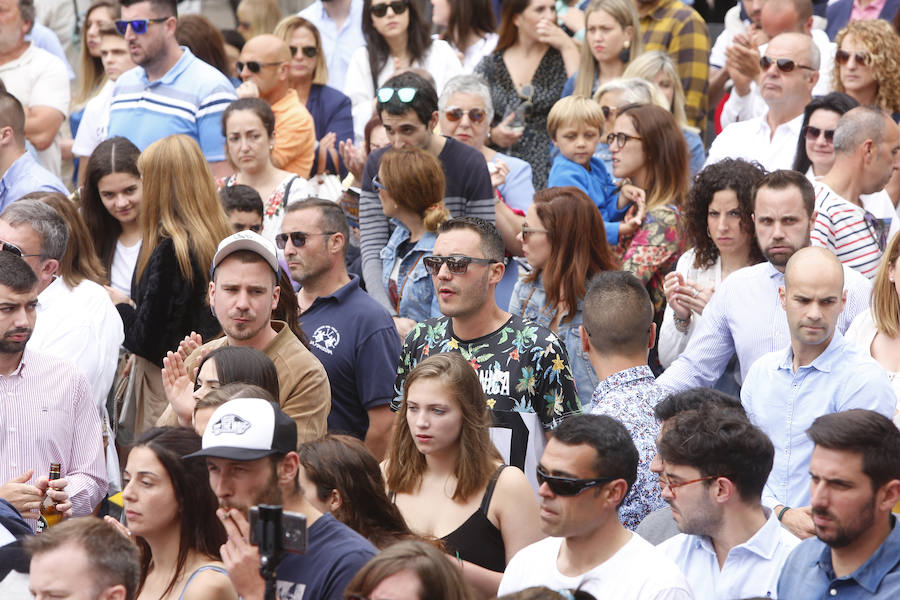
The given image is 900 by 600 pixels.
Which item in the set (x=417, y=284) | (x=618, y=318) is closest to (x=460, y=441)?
(x=618, y=318)

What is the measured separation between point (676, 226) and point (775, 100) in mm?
1486

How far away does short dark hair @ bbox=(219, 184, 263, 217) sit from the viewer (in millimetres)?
7594

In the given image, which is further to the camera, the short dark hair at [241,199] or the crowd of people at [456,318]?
the short dark hair at [241,199]

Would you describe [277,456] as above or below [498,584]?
above

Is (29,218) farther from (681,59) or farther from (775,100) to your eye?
(681,59)

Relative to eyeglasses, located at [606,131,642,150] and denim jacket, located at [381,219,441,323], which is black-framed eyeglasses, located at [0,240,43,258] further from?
eyeglasses, located at [606,131,642,150]

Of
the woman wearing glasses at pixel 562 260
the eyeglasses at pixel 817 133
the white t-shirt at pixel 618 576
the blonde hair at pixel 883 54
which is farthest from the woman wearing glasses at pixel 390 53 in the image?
the white t-shirt at pixel 618 576

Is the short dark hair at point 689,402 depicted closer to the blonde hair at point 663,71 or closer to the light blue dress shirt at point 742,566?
the light blue dress shirt at point 742,566

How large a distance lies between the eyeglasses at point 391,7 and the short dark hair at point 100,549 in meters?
6.53

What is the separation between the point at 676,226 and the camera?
708 centimetres

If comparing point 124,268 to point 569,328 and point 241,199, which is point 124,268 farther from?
point 569,328

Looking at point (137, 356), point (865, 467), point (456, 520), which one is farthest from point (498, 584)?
point (137, 356)

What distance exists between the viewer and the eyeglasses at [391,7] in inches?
383

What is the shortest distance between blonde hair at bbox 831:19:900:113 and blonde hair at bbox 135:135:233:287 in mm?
4142
